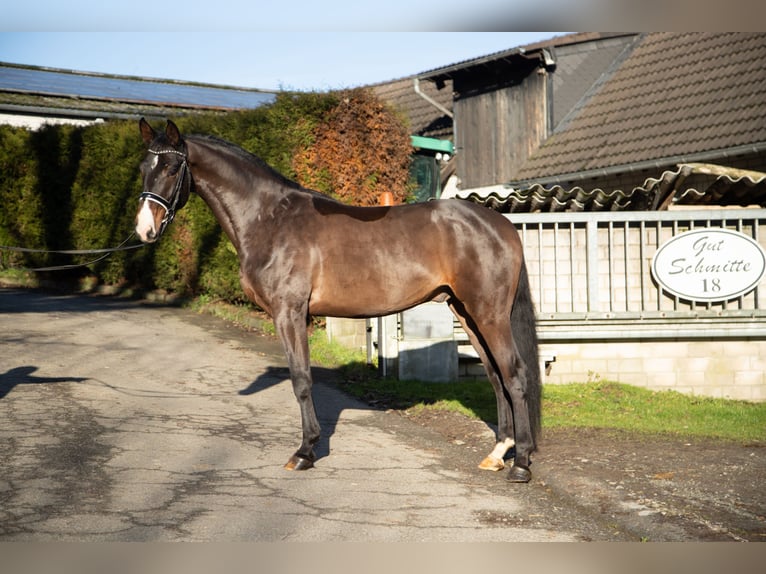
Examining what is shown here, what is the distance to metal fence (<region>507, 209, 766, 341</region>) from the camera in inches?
364

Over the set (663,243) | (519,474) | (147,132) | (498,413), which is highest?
(147,132)

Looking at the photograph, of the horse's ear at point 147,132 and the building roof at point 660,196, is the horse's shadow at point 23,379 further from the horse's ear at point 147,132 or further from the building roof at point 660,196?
the building roof at point 660,196

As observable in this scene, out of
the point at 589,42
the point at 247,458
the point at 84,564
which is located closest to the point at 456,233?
the point at 247,458

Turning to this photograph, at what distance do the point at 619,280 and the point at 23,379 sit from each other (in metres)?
6.80

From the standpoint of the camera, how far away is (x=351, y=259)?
6098 mm

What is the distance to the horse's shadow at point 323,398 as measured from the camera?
22.9 ft

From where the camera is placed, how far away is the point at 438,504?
16.3ft

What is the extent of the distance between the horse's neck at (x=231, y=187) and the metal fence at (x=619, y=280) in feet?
12.6

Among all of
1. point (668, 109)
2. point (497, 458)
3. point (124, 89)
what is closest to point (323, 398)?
point (497, 458)

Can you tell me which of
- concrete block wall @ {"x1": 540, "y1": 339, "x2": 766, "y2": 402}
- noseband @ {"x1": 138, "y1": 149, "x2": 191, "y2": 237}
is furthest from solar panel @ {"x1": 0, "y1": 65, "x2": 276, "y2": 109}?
noseband @ {"x1": 138, "y1": 149, "x2": 191, "y2": 237}

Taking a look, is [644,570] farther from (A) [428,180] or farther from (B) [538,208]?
(A) [428,180]

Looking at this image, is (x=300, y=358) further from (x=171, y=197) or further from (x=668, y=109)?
(x=668, y=109)

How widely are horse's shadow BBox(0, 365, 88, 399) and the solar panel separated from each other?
1349 centimetres

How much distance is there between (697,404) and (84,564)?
710 centimetres
